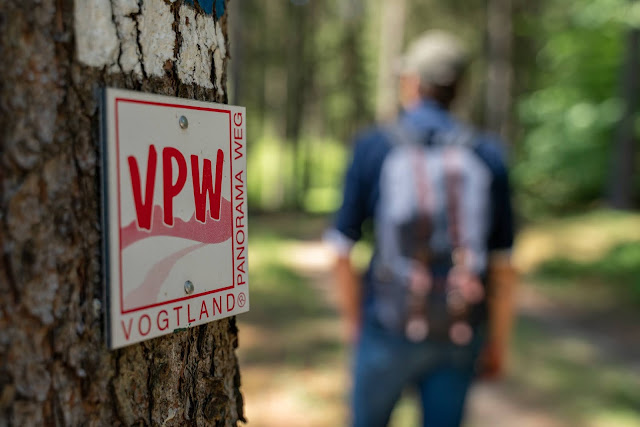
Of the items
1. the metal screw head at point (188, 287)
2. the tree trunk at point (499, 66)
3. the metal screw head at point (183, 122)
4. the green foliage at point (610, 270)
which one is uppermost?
the tree trunk at point (499, 66)

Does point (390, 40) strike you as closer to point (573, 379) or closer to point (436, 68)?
point (573, 379)

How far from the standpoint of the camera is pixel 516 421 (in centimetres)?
480

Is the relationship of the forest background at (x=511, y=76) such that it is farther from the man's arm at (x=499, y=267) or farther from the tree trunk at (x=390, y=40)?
the man's arm at (x=499, y=267)

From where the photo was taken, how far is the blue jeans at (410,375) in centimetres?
225

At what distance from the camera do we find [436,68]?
2354mm

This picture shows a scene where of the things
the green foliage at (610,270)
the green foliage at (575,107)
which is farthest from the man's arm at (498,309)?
the green foliage at (575,107)

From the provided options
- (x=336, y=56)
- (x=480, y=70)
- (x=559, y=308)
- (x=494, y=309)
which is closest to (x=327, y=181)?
(x=336, y=56)

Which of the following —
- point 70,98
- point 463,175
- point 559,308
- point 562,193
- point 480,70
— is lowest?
point 559,308

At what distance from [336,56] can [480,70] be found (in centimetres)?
582

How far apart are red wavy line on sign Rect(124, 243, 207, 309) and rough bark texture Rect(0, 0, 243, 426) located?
4 centimetres

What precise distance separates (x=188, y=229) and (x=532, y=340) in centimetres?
681

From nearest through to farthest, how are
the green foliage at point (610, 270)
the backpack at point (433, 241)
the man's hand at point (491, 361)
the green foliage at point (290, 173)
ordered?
the backpack at point (433, 241) → the man's hand at point (491, 361) → the green foliage at point (610, 270) → the green foliage at point (290, 173)

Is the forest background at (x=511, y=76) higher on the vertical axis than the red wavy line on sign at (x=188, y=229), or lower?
higher

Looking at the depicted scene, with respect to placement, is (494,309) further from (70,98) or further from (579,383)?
(579,383)
